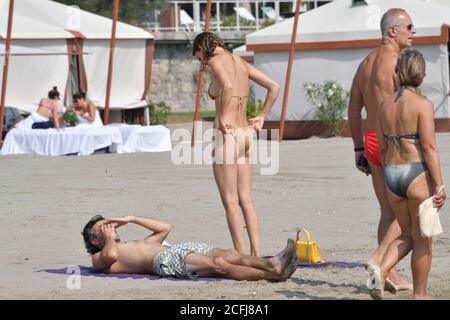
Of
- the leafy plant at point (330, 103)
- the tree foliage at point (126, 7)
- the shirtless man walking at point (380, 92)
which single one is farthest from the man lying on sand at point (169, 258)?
the tree foliage at point (126, 7)

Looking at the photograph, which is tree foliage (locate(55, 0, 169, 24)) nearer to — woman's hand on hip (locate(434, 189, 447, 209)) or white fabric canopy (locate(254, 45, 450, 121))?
white fabric canopy (locate(254, 45, 450, 121))

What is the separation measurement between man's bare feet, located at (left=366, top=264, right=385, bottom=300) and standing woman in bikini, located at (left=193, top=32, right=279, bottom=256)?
1.64 meters

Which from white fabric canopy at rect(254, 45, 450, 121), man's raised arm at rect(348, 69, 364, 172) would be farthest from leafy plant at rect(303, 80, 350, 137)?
man's raised arm at rect(348, 69, 364, 172)

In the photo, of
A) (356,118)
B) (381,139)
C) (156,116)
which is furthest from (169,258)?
(156,116)

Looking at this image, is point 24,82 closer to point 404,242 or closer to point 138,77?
point 138,77

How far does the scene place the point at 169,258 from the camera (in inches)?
295

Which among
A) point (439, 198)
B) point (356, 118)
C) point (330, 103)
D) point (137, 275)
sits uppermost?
point (330, 103)

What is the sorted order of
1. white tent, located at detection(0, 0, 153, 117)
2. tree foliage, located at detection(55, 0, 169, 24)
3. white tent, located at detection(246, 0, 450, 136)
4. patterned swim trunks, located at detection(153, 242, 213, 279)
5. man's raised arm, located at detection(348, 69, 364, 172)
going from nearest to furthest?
man's raised arm, located at detection(348, 69, 364, 172), patterned swim trunks, located at detection(153, 242, 213, 279), white tent, located at detection(246, 0, 450, 136), white tent, located at detection(0, 0, 153, 117), tree foliage, located at detection(55, 0, 169, 24)

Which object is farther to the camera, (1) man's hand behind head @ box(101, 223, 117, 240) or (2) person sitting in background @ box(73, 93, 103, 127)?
(2) person sitting in background @ box(73, 93, 103, 127)

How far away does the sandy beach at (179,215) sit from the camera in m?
7.14

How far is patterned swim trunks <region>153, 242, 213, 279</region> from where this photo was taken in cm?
747

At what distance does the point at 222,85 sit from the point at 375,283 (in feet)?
6.96

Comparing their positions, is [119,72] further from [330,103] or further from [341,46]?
[330,103]
